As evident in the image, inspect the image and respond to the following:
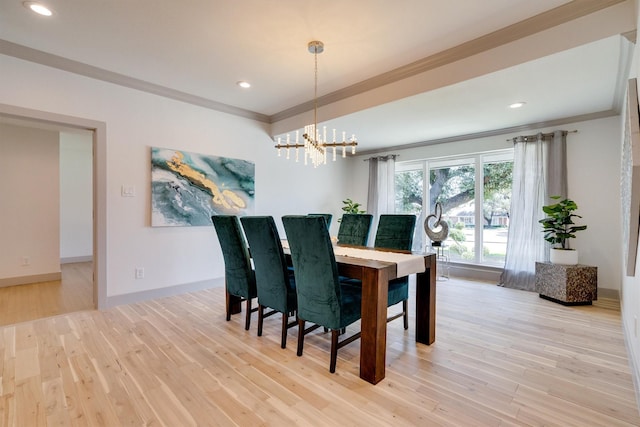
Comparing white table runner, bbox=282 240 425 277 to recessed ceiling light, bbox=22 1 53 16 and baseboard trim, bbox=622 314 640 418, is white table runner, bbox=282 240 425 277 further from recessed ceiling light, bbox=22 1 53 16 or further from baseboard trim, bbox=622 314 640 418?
recessed ceiling light, bbox=22 1 53 16

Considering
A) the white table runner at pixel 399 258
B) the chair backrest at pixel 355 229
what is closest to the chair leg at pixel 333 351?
the white table runner at pixel 399 258

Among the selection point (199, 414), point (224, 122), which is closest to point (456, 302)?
point (199, 414)

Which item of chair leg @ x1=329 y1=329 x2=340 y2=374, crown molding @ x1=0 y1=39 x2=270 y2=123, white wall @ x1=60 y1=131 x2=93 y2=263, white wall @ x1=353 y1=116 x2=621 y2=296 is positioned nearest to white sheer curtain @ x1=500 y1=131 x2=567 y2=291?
white wall @ x1=353 y1=116 x2=621 y2=296

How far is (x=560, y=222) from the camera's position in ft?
12.5

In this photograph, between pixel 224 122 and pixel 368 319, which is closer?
pixel 368 319

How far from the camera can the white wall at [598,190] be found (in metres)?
3.81

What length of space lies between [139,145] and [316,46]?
8.06 feet

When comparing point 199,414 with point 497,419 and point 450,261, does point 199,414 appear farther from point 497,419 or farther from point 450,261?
point 450,261

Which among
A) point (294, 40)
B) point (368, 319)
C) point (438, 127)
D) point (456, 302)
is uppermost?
point (294, 40)

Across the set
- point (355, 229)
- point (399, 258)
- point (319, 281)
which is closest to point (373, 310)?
point (319, 281)

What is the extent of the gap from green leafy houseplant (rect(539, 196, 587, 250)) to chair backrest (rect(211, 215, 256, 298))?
12.4 feet

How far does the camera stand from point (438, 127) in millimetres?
4512

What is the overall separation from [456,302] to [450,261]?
6.00 feet

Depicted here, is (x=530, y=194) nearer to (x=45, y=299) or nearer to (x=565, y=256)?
(x=565, y=256)
